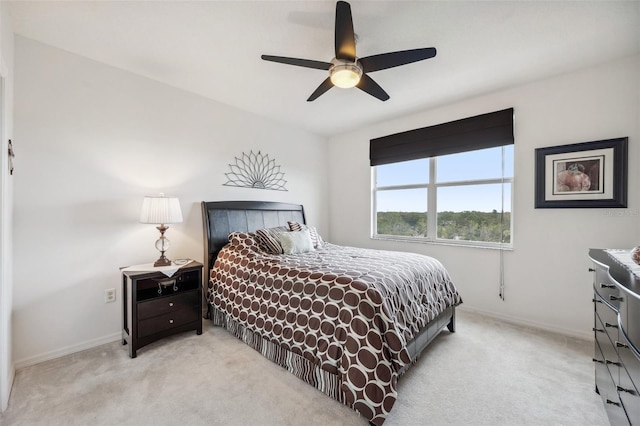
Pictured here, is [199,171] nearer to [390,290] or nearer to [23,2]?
[23,2]

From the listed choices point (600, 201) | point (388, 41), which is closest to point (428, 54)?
point (388, 41)

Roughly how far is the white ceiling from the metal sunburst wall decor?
99cm

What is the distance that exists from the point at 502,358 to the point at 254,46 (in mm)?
3350

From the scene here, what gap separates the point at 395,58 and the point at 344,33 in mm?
419

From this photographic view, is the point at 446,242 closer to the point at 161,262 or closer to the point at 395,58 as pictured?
the point at 395,58

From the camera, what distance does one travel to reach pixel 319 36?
2.02 m

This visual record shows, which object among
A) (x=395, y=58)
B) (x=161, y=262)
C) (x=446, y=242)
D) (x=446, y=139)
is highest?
(x=395, y=58)

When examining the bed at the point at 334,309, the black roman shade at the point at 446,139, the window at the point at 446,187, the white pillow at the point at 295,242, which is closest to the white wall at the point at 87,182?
the bed at the point at 334,309

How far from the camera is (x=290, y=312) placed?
1.91 metres

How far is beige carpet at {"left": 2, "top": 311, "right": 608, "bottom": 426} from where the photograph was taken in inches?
59.4

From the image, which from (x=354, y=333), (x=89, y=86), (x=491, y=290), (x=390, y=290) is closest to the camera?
(x=354, y=333)

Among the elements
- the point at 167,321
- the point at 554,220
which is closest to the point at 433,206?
the point at 554,220

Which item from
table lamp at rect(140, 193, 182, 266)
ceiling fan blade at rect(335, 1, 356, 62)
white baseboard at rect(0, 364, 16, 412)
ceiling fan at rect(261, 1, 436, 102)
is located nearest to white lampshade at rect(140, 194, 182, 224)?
table lamp at rect(140, 193, 182, 266)

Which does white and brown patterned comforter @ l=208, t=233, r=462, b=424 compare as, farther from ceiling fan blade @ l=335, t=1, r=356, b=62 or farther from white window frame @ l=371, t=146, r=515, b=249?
ceiling fan blade @ l=335, t=1, r=356, b=62
